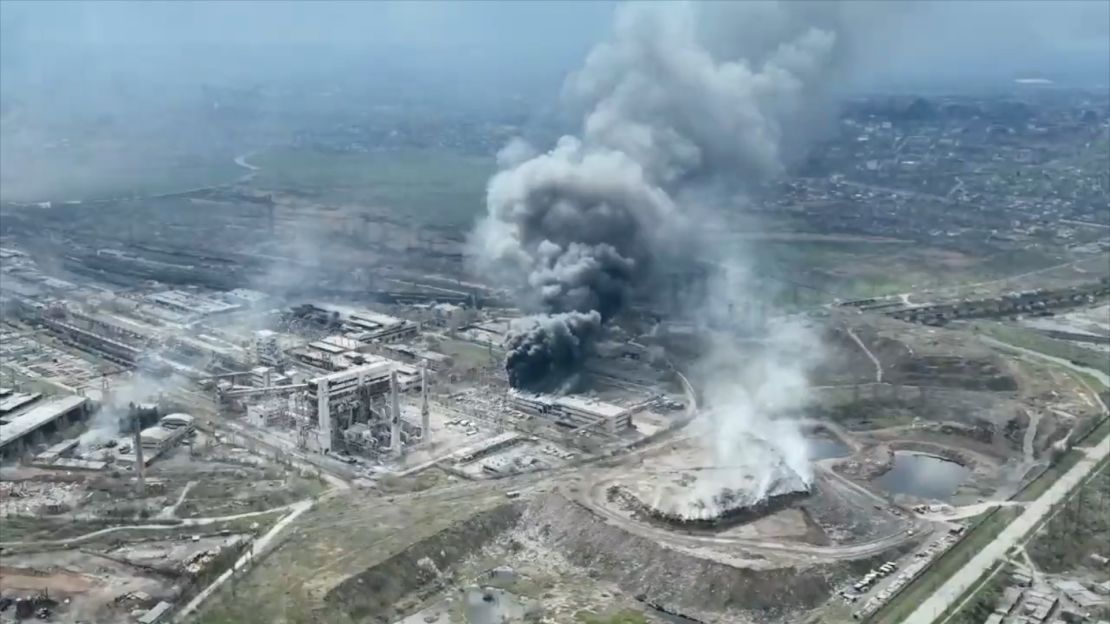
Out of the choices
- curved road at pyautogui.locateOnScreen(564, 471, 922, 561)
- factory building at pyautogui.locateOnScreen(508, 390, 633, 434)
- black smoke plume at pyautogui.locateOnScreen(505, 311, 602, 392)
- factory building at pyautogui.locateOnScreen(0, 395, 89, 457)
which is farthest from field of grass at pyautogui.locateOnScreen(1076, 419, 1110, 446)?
factory building at pyautogui.locateOnScreen(0, 395, 89, 457)

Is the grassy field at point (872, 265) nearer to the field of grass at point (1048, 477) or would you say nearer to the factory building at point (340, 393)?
the field of grass at point (1048, 477)

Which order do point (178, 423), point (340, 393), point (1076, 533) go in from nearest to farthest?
point (1076, 533)
point (340, 393)
point (178, 423)

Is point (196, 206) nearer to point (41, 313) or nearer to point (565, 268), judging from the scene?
point (41, 313)

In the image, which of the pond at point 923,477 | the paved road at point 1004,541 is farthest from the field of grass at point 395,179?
the paved road at point 1004,541

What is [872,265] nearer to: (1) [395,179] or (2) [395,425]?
(2) [395,425]

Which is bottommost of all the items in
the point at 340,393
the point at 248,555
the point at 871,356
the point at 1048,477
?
the point at 248,555

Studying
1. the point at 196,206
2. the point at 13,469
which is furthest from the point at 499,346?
the point at 196,206

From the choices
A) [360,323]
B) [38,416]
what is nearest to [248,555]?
[38,416]
